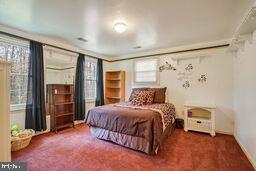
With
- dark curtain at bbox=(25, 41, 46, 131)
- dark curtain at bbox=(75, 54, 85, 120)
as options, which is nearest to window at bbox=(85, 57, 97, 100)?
dark curtain at bbox=(75, 54, 85, 120)

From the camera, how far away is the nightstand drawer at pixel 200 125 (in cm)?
312

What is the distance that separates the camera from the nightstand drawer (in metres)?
3.12

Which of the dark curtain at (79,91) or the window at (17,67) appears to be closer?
the window at (17,67)

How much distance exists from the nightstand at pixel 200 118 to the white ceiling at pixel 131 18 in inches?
66.1

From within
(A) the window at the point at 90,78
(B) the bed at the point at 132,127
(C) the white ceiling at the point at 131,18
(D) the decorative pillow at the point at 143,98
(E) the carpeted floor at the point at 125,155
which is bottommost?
(E) the carpeted floor at the point at 125,155

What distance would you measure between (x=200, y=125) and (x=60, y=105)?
11.8 feet

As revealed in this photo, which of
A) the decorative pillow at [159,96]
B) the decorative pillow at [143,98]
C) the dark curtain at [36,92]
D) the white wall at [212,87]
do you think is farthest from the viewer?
the decorative pillow at [159,96]

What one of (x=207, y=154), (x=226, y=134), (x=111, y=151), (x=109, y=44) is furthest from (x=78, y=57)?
(x=226, y=134)

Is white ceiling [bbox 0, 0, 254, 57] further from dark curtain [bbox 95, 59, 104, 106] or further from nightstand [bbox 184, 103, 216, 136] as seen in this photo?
nightstand [bbox 184, 103, 216, 136]

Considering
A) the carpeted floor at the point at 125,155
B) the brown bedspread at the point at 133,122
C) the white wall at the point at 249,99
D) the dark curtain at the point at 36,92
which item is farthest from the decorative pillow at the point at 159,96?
the dark curtain at the point at 36,92

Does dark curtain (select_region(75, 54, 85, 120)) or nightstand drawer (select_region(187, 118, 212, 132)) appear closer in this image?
nightstand drawer (select_region(187, 118, 212, 132))

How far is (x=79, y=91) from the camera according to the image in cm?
393

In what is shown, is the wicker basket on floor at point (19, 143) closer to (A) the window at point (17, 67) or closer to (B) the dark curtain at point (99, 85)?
(A) the window at point (17, 67)

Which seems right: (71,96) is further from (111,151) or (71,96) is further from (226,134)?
(226,134)
